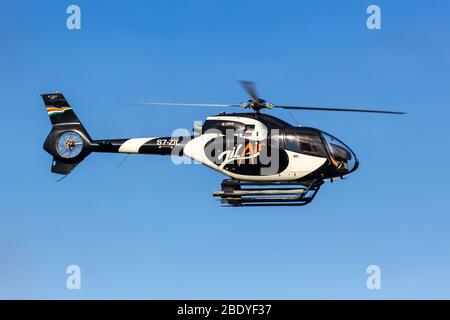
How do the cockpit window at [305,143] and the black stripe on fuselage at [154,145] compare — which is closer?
the cockpit window at [305,143]

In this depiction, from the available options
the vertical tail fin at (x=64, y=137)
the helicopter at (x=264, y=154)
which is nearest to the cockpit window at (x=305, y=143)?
the helicopter at (x=264, y=154)

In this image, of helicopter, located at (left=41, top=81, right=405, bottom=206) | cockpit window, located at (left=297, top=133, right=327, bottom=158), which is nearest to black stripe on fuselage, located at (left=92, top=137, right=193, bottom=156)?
helicopter, located at (left=41, top=81, right=405, bottom=206)

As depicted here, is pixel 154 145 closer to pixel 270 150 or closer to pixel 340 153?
pixel 270 150

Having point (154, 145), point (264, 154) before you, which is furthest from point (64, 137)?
point (264, 154)

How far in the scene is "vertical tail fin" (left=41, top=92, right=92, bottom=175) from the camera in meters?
34.8

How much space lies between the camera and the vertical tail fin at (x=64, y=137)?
3478cm

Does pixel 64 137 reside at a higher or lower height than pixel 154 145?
higher

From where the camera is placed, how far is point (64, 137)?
3525 centimetres

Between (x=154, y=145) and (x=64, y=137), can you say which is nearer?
(x=154, y=145)

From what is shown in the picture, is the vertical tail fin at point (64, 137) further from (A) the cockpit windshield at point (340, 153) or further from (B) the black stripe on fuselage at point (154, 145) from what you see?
(A) the cockpit windshield at point (340, 153)

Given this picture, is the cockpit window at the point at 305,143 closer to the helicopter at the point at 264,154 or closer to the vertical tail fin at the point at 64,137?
the helicopter at the point at 264,154

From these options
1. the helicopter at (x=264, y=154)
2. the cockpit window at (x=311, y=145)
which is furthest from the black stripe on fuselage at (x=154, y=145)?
the cockpit window at (x=311, y=145)

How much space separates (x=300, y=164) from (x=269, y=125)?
1.66 meters

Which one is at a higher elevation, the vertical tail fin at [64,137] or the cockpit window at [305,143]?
the vertical tail fin at [64,137]
